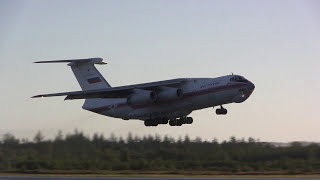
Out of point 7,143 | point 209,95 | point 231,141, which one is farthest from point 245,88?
point 7,143

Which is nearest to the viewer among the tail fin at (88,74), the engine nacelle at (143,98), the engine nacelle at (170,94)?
the engine nacelle at (170,94)

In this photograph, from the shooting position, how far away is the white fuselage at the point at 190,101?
1189 inches

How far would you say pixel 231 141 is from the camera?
3669 cm

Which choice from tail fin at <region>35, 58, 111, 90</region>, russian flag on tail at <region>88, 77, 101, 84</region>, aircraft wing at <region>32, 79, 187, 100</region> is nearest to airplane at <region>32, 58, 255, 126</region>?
aircraft wing at <region>32, 79, 187, 100</region>

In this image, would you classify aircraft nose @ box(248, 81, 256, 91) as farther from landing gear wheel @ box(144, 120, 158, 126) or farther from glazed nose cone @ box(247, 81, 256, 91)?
landing gear wheel @ box(144, 120, 158, 126)

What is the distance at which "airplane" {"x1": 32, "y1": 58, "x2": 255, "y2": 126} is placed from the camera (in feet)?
99.5

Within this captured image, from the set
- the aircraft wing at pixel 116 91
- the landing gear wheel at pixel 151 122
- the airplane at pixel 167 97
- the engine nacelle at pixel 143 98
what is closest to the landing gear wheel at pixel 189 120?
the airplane at pixel 167 97

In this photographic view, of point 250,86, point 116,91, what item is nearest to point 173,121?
point 116,91

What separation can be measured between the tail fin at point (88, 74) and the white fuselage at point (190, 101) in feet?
5.01

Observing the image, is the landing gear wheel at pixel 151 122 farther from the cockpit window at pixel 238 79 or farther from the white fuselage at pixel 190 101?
the cockpit window at pixel 238 79

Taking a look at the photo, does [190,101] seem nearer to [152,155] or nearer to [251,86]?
[251,86]

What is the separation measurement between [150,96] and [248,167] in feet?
18.4

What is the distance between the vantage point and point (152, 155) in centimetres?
3656

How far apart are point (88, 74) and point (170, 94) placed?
5.84 m
